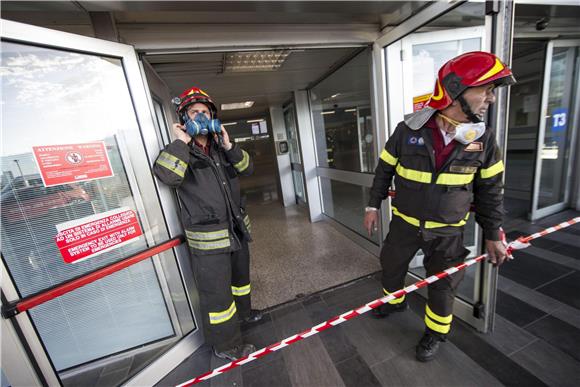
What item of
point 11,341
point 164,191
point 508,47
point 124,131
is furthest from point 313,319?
point 508,47

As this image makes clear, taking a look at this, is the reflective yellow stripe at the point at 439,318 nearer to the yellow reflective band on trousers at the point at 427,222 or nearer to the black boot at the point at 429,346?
the black boot at the point at 429,346

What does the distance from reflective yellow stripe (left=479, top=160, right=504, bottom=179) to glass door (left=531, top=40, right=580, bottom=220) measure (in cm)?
302

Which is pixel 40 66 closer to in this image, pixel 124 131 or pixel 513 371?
pixel 124 131

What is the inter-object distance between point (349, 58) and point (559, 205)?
4039 millimetres

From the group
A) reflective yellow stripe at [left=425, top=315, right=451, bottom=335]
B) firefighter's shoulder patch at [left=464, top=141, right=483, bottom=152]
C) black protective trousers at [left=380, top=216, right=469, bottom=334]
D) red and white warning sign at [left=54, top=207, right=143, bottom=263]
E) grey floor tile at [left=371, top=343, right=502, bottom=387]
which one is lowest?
grey floor tile at [left=371, top=343, right=502, bottom=387]

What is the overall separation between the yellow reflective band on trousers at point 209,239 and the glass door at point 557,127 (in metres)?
4.43

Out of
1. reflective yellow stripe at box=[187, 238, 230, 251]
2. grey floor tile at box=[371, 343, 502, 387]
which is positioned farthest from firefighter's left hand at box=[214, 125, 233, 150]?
grey floor tile at box=[371, 343, 502, 387]

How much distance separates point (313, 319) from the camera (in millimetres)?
2205

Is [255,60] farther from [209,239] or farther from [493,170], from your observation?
[493,170]

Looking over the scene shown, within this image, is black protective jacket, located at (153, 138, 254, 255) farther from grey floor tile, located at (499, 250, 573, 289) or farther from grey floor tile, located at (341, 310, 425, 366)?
grey floor tile, located at (499, 250, 573, 289)

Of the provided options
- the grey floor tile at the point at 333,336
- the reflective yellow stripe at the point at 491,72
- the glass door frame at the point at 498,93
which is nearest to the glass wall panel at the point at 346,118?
the glass door frame at the point at 498,93

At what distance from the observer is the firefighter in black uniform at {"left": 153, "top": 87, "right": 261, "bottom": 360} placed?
1.63 meters

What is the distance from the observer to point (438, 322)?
167 centimetres

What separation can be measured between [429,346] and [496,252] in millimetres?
811
